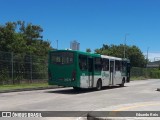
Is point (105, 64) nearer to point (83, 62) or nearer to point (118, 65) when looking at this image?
point (118, 65)

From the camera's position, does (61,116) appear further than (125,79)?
No

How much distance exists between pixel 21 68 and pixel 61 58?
8068mm

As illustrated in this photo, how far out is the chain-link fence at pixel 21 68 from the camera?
31.2 meters

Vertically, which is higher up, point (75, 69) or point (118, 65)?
point (118, 65)

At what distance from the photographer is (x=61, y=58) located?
2614 cm

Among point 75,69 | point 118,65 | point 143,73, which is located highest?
point 118,65

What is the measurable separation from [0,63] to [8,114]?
17.3 meters

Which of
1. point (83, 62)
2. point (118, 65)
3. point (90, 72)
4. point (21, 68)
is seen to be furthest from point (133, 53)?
point (83, 62)

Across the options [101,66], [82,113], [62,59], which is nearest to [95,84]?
[101,66]

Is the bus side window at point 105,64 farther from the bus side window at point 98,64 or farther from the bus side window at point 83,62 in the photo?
the bus side window at point 83,62

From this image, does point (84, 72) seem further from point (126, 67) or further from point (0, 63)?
point (126, 67)

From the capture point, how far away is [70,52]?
25.6 m

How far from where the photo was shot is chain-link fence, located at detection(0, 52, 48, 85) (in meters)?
31.2

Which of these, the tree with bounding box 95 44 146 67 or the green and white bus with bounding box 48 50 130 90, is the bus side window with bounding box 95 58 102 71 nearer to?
the green and white bus with bounding box 48 50 130 90
